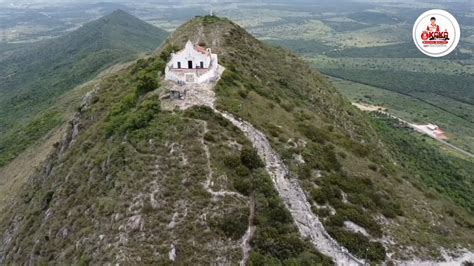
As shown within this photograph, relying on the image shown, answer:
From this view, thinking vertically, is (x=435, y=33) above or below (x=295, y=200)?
above

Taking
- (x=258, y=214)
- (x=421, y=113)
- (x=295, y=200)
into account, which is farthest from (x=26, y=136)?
(x=421, y=113)

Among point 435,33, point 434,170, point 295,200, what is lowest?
point 434,170

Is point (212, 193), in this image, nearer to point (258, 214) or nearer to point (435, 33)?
point (258, 214)

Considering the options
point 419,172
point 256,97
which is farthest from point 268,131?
point 419,172

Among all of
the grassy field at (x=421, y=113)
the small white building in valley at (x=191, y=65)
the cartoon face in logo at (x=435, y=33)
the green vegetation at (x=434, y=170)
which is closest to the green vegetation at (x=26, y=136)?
the small white building in valley at (x=191, y=65)

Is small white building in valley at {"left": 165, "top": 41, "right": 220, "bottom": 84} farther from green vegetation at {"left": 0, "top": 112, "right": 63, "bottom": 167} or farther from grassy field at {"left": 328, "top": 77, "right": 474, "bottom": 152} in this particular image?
grassy field at {"left": 328, "top": 77, "right": 474, "bottom": 152}

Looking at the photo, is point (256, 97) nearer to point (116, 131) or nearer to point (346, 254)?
point (116, 131)
